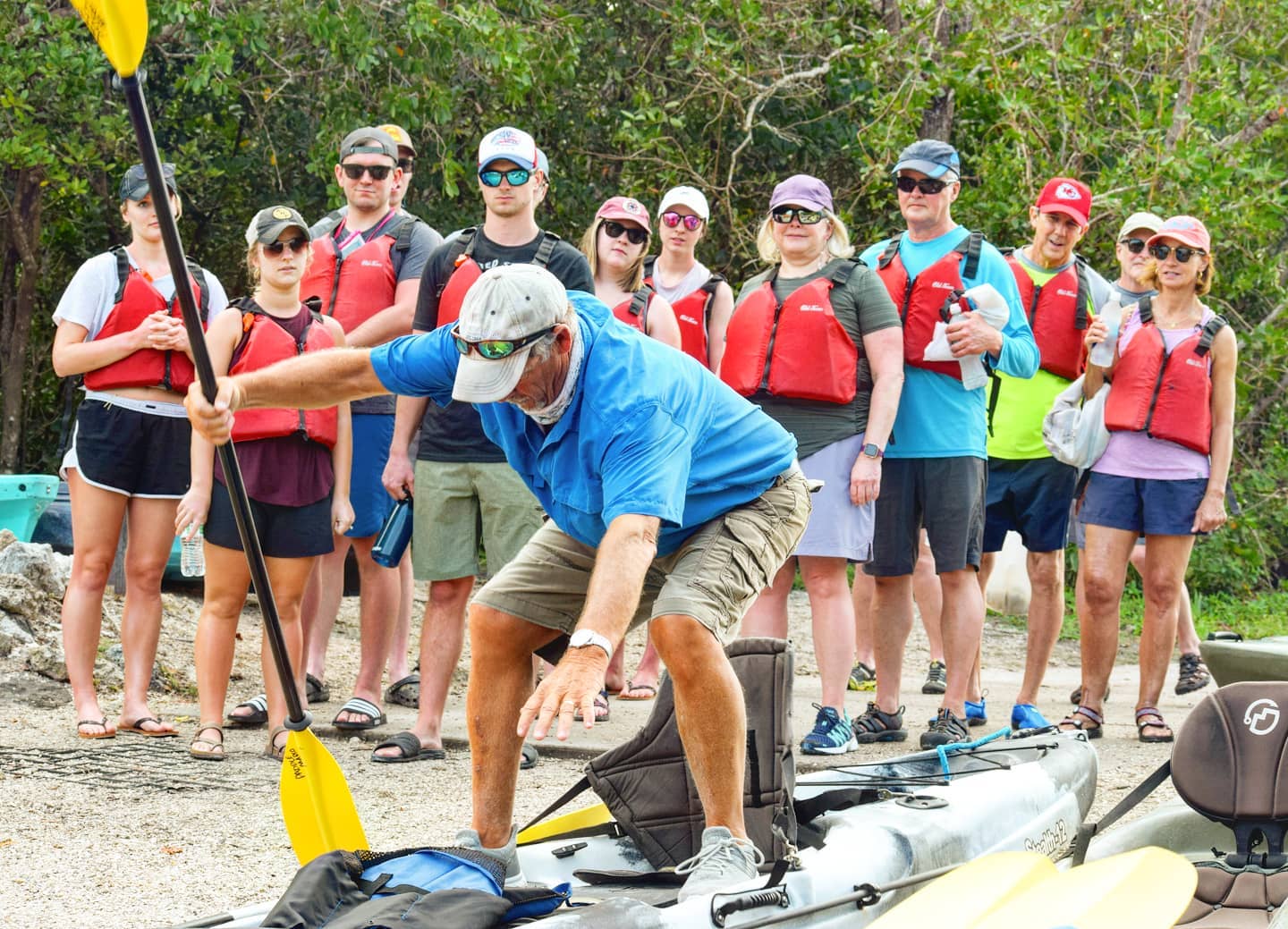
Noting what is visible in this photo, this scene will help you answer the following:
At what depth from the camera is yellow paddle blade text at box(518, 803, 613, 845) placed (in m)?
4.42

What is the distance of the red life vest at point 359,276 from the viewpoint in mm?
6863

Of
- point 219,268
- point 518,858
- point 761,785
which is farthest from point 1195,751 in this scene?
point 219,268

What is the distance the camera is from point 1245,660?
→ 594 cm

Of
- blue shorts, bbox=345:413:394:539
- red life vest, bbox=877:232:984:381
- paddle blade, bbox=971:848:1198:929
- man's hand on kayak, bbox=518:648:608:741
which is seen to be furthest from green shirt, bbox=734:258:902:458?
man's hand on kayak, bbox=518:648:608:741

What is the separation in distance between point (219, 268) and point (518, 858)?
10.5 m

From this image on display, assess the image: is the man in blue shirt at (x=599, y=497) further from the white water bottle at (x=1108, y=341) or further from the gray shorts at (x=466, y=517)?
the white water bottle at (x=1108, y=341)

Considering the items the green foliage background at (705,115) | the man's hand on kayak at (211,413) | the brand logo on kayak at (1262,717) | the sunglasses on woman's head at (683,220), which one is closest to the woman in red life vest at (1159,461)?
the sunglasses on woman's head at (683,220)

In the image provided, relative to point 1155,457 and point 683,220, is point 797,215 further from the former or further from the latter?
point 1155,457

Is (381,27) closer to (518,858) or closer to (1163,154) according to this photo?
(1163,154)

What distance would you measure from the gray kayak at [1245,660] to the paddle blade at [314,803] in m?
3.49

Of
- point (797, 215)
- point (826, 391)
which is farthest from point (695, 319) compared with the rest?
point (826, 391)

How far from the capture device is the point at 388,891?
3.46 meters

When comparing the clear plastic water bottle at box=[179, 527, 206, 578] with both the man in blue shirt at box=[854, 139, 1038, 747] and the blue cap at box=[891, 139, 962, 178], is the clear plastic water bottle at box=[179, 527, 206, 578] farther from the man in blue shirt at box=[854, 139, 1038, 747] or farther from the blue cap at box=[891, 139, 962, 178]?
the blue cap at box=[891, 139, 962, 178]

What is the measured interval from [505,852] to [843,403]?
110 inches
